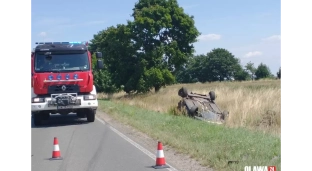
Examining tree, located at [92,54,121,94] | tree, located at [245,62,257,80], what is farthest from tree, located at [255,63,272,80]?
tree, located at [92,54,121,94]

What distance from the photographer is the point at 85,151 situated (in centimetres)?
1270

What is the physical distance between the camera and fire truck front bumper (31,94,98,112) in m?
19.2

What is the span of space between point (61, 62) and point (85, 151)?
25.4ft

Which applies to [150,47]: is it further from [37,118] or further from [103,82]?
[37,118]

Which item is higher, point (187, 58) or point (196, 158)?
point (187, 58)

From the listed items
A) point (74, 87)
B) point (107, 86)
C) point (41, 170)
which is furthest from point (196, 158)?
point (107, 86)

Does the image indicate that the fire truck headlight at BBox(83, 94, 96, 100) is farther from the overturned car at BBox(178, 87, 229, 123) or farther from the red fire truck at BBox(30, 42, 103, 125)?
the overturned car at BBox(178, 87, 229, 123)

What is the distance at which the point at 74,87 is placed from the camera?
1978 cm

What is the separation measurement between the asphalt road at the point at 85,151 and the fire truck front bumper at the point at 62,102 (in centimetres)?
105

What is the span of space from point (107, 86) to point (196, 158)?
1802 inches

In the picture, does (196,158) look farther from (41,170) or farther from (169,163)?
(41,170)

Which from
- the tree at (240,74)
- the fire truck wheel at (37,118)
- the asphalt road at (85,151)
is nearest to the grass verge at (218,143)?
the asphalt road at (85,151)

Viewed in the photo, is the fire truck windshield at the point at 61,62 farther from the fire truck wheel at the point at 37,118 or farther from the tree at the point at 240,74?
the tree at the point at 240,74

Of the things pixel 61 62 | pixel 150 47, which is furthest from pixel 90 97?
pixel 150 47
